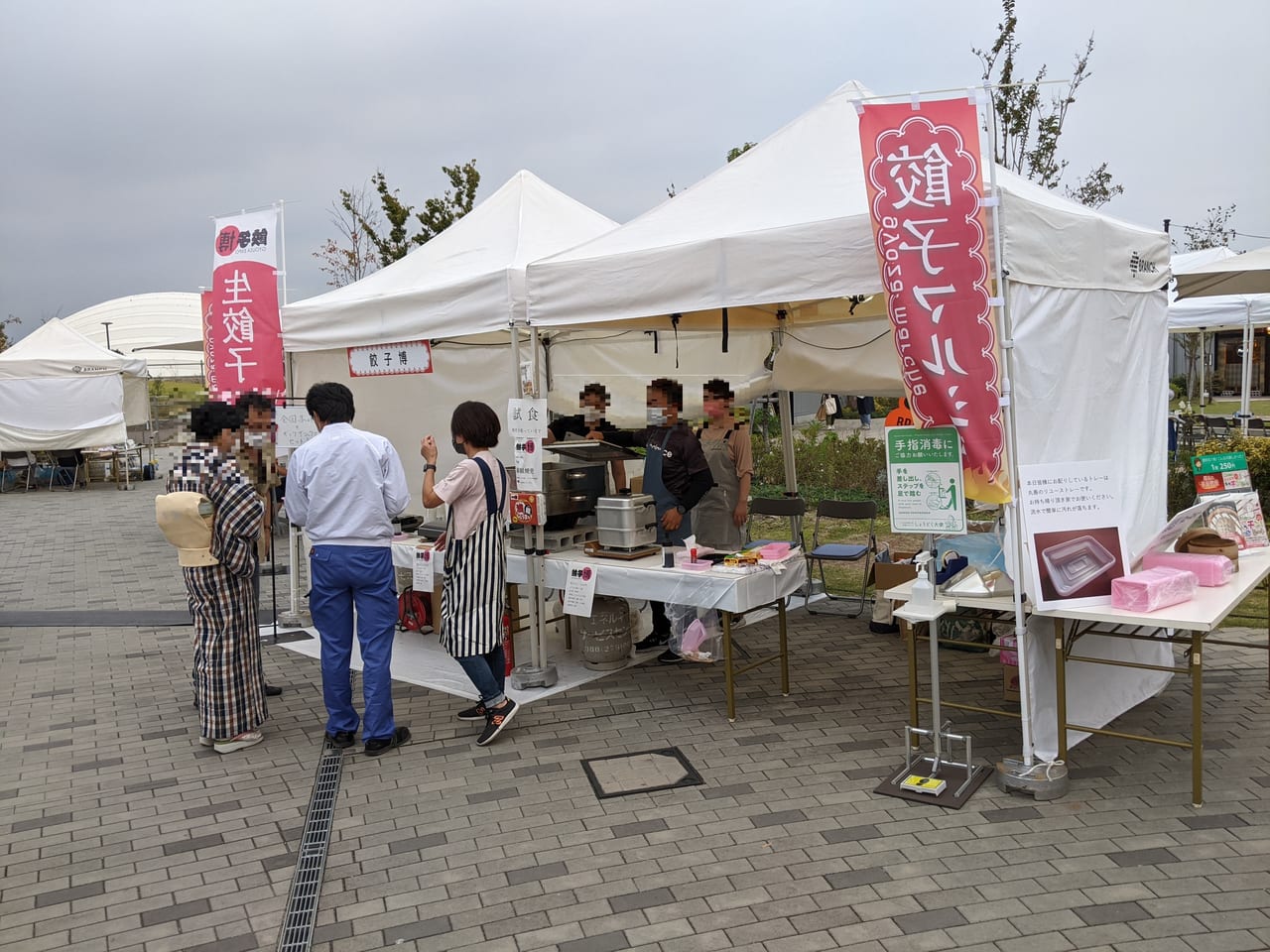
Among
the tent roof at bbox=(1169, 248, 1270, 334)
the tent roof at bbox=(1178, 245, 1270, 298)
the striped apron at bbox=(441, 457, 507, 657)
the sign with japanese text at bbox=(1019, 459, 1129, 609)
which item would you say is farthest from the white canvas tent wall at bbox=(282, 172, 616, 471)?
the tent roof at bbox=(1169, 248, 1270, 334)

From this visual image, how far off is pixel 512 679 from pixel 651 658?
37.8 inches

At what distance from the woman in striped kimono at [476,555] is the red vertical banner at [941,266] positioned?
2013 mm

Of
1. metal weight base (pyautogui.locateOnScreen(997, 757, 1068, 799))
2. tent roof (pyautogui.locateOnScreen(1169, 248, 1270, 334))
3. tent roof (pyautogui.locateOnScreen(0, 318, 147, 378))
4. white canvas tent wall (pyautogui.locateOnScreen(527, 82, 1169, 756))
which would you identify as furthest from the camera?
tent roof (pyautogui.locateOnScreen(0, 318, 147, 378))

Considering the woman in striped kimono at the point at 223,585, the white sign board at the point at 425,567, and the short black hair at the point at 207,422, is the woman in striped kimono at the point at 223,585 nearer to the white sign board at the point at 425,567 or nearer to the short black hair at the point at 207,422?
the short black hair at the point at 207,422

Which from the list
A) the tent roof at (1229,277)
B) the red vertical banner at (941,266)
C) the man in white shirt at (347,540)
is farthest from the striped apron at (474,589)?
the tent roof at (1229,277)

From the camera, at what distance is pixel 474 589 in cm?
461

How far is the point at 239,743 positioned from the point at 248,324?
308cm

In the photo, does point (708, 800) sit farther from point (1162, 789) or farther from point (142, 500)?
point (142, 500)

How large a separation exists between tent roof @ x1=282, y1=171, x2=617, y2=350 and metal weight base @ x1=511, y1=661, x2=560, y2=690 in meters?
1.93

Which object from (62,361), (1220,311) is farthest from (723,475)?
(62,361)

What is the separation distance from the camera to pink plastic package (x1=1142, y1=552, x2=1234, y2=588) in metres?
4.17

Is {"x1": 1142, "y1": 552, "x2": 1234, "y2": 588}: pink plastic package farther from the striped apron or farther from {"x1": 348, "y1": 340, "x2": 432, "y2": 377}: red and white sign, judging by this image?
{"x1": 348, "y1": 340, "x2": 432, "y2": 377}: red and white sign

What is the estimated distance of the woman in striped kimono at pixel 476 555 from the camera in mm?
4586

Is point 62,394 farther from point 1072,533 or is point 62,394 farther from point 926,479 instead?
point 1072,533
